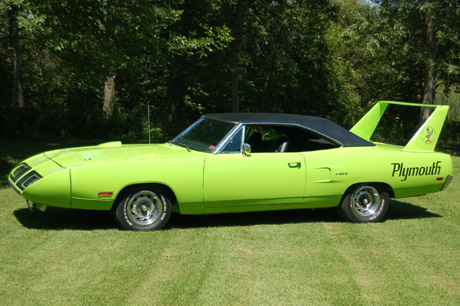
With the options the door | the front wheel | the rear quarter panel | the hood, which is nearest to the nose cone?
the hood

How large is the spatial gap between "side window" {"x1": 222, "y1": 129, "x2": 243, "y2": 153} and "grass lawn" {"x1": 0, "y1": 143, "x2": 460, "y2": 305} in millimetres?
1034

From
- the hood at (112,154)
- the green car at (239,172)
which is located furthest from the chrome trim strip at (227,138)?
the hood at (112,154)

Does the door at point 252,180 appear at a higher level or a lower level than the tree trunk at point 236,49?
lower

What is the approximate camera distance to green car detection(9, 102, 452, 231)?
5930 mm

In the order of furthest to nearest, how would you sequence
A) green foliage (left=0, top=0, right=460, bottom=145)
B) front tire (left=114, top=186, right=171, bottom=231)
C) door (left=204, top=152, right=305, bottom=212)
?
green foliage (left=0, top=0, right=460, bottom=145) → door (left=204, top=152, right=305, bottom=212) → front tire (left=114, top=186, right=171, bottom=231)

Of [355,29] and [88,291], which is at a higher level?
[355,29]

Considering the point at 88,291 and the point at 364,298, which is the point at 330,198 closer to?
the point at 364,298

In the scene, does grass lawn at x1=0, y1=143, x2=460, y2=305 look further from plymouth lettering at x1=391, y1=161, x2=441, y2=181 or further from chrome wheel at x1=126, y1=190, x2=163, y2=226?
plymouth lettering at x1=391, y1=161, x2=441, y2=181

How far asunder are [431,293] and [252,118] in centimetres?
326

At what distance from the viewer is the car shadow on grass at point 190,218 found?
6448 millimetres

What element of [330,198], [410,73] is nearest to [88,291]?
[330,198]

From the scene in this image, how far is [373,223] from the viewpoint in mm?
7141

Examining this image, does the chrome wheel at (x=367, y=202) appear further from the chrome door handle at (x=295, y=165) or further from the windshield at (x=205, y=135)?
→ the windshield at (x=205, y=135)

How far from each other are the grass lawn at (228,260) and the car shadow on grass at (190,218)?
15 millimetres
